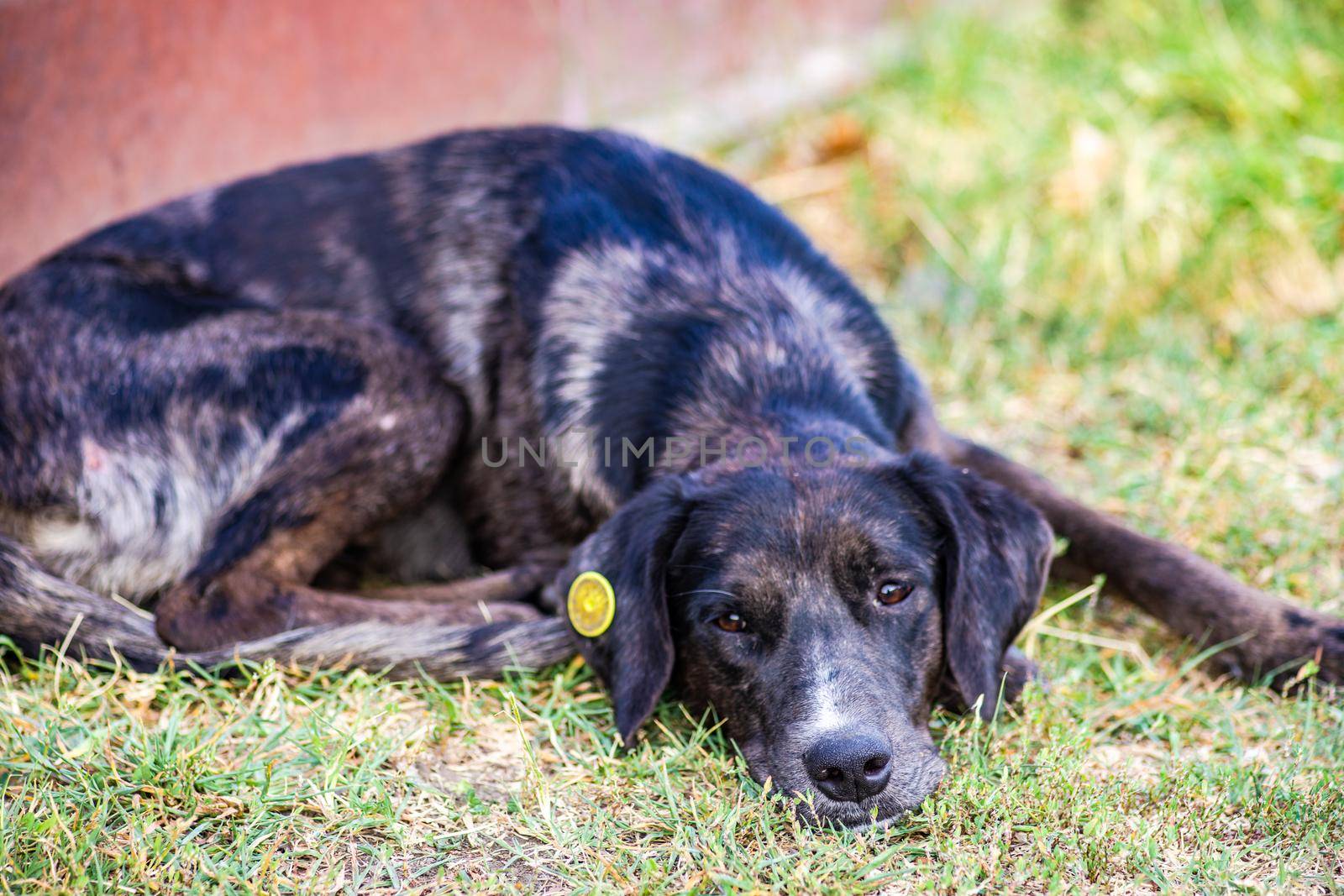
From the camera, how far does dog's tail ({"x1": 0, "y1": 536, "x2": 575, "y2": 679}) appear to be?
334 centimetres

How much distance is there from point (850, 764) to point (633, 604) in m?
0.67

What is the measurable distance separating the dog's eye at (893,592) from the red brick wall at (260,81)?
3232 millimetres

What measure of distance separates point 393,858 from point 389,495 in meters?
1.38

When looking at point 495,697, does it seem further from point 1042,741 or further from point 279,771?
point 1042,741

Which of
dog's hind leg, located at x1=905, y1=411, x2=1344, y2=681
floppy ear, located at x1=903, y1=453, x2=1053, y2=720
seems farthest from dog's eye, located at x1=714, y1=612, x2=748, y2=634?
dog's hind leg, located at x1=905, y1=411, x2=1344, y2=681

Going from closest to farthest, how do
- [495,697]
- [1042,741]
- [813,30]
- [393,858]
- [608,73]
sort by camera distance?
[393,858]
[1042,741]
[495,697]
[608,73]
[813,30]

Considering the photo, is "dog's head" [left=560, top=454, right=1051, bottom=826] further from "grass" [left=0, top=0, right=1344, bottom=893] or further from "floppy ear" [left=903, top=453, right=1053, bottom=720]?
"grass" [left=0, top=0, right=1344, bottom=893]

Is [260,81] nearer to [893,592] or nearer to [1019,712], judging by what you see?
[893,592]

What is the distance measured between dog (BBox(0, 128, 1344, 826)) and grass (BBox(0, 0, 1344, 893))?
0.13 meters

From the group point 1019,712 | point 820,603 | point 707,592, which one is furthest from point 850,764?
point 1019,712

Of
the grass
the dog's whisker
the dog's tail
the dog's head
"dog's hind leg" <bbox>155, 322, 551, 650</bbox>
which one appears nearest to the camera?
the grass

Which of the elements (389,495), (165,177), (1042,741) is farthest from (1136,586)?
(165,177)

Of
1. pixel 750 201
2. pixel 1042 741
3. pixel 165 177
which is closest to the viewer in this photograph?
pixel 1042 741

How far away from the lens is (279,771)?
113 inches
